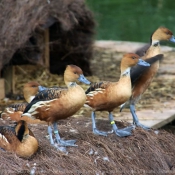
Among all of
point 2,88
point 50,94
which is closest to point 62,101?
point 50,94

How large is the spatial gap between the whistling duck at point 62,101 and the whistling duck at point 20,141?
0.72 ft

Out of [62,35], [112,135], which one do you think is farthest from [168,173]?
[62,35]

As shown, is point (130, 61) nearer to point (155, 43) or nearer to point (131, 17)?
point (155, 43)

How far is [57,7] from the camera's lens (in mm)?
8836

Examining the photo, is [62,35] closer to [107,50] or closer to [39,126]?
[107,50]

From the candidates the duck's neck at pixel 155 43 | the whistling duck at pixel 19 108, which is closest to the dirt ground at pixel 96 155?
the whistling duck at pixel 19 108

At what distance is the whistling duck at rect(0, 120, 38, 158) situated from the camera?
5.53 m

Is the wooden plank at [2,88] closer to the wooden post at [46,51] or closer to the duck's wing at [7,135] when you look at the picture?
the wooden post at [46,51]

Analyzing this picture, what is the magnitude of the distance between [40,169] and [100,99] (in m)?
1.00

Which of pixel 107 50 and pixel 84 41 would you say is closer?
pixel 84 41

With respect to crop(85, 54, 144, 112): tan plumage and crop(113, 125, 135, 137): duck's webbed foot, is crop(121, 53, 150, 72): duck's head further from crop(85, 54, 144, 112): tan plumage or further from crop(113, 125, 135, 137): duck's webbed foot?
crop(113, 125, 135, 137): duck's webbed foot

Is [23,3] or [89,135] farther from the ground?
[23,3]

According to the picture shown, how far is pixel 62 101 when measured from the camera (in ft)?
18.5

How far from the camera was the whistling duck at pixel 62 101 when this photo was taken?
5.61m
